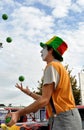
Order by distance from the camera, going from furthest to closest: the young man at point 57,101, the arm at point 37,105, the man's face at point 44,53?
the man's face at point 44,53, the young man at point 57,101, the arm at point 37,105

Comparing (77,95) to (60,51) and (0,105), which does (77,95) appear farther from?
(60,51)

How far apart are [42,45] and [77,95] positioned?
27911 millimetres

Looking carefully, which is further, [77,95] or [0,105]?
[77,95]

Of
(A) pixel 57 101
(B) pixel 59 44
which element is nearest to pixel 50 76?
(A) pixel 57 101

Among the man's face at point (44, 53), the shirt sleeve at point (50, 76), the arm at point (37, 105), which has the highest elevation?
the man's face at point (44, 53)

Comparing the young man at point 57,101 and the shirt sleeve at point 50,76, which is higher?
the shirt sleeve at point 50,76

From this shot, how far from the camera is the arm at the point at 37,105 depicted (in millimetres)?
3195

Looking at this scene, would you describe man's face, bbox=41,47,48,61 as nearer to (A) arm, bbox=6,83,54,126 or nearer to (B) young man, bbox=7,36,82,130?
(B) young man, bbox=7,36,82,130

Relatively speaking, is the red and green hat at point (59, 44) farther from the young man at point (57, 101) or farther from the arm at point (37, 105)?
the arm at point (37, 105)

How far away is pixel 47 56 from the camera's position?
363cm

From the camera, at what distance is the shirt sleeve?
11.1ft

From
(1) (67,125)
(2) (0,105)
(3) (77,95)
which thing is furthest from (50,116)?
(3) (77,95)

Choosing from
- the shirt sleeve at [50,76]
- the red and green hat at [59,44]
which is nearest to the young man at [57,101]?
the shirt sleeve at [50,76]

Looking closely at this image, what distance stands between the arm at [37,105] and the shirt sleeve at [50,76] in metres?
0.04
